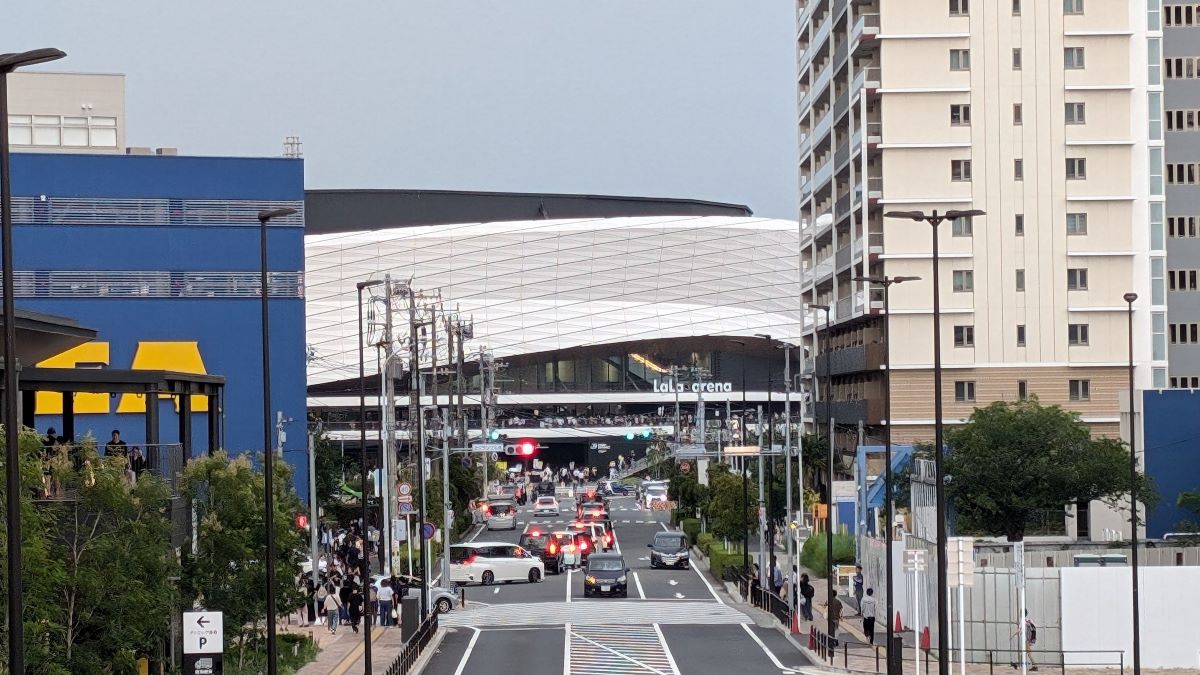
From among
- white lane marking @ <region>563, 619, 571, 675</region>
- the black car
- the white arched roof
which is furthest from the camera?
the white arched roof

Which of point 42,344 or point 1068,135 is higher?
point 1068,135

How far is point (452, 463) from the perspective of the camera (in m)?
96.6

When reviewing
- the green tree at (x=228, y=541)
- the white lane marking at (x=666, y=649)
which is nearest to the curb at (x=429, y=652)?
the green tree at (x=228, y=541)

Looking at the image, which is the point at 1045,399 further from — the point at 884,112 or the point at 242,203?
the point at 242,203

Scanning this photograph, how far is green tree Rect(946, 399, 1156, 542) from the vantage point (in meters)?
69.6

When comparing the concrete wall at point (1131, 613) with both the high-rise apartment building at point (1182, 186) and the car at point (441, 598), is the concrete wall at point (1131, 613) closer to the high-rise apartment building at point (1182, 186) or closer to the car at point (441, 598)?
the car at point (441, 598)

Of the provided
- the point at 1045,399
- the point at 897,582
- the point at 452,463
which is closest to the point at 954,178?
the point at 1045,399

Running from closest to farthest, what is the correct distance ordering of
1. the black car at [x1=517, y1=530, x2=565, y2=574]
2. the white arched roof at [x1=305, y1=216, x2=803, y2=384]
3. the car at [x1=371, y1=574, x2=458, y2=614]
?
the car at [x1=371, y1=574, x2=458, y2=614] < the black car at [x1=517, y1=530, x2=565, y2=574] < the white arched roof at [x1=305, y1=216, x2=803, y2=384]

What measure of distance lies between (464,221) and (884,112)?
114895 mm

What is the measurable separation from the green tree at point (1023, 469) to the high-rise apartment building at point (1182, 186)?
18.1m

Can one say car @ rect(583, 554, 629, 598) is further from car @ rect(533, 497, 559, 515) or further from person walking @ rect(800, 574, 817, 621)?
car @ rect(533, 497, 559, 515)

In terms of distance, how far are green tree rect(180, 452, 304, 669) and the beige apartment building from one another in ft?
173

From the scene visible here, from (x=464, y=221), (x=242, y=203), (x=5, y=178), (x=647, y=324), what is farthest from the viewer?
(x=464, y=221)

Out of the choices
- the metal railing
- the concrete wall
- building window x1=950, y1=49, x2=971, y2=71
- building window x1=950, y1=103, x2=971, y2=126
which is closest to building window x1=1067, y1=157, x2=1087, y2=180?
building window x1=950, y1=103, x2=971, y2=126
